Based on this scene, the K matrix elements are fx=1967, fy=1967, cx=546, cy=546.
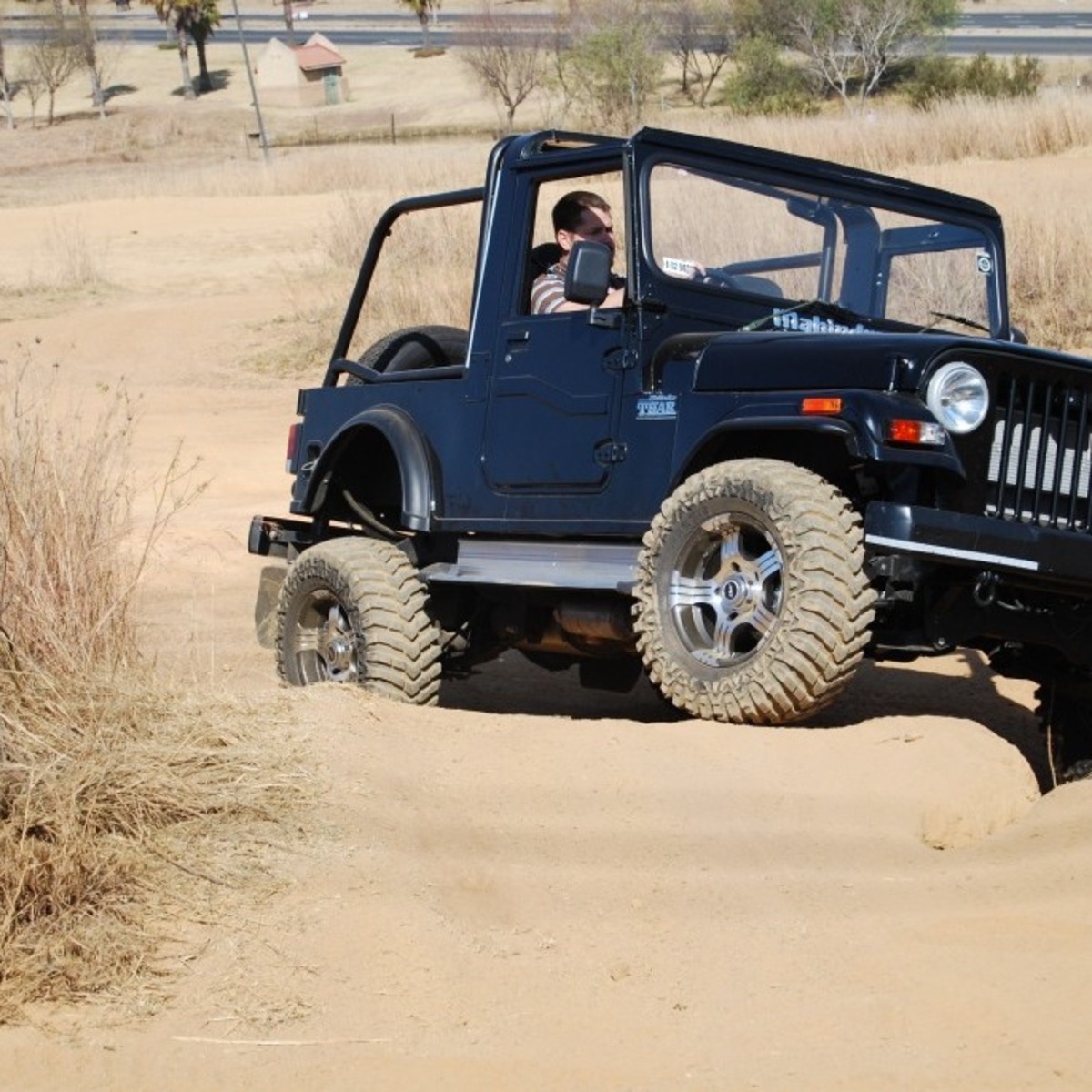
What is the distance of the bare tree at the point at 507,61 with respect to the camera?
165 feet

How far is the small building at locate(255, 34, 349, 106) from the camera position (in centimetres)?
6588

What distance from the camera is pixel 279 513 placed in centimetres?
1348

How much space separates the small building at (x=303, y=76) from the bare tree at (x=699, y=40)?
1211 centimetres

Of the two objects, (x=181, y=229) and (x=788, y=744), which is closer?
(x=788, y=744)

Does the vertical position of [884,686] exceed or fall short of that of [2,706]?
it falls short

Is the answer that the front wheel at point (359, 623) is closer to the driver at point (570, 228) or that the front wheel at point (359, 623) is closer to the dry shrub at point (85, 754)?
the dry shrub at point (85, 754)

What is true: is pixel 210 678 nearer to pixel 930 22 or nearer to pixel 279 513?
pixel 279 513

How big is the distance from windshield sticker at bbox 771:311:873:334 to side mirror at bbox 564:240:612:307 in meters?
0.67

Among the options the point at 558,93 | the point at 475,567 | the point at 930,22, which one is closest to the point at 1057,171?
the point at 475,567

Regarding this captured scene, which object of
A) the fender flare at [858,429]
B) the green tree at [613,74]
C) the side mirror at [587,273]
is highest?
the side mirror at [587,273]

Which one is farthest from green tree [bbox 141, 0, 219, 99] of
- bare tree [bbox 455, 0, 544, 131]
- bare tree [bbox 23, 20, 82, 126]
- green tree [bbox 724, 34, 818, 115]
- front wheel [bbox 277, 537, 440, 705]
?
front wheel [bbox 277, 537, 440, 705]

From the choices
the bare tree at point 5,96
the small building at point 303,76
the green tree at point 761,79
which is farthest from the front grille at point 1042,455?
the bare tree at point 5,96

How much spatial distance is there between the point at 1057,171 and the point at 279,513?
34.2ft

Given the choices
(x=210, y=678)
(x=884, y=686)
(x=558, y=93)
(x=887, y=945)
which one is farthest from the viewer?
(x=558, y=93)
